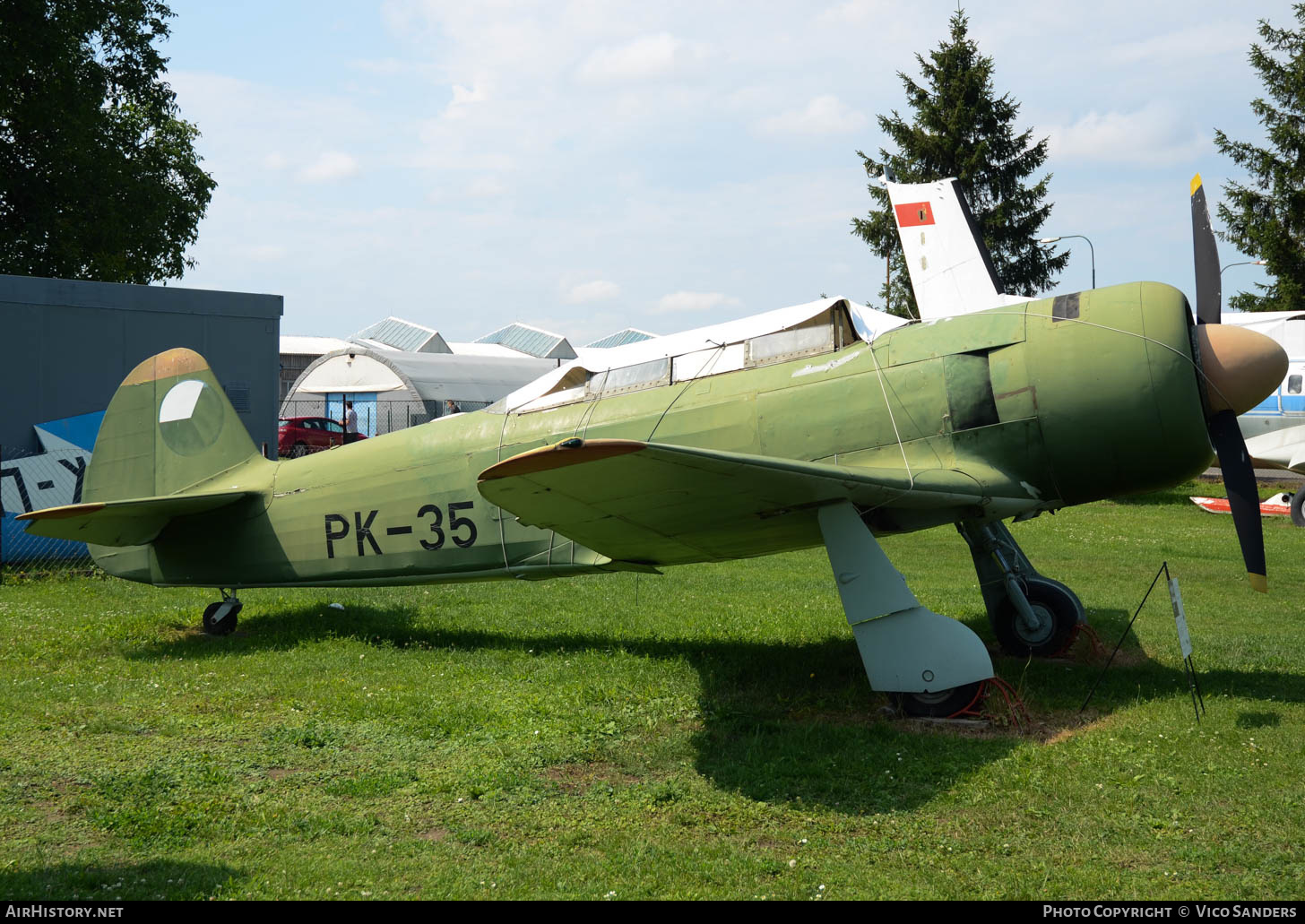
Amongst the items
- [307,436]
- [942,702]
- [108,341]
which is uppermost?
[108,341]

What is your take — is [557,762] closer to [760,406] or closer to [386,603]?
[760,406]

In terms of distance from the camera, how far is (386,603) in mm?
10148

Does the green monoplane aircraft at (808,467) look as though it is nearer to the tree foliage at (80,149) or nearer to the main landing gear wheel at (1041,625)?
the main landing gear wheel at (1041,625)

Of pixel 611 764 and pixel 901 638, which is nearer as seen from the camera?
pixel 611 764

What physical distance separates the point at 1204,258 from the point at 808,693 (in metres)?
4.09

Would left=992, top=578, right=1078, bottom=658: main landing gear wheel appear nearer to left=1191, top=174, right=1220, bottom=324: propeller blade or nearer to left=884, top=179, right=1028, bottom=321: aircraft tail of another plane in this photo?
left=1191, top=174, right=1220, bottom=324: propeller blade

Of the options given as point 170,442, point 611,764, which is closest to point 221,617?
point 170,442

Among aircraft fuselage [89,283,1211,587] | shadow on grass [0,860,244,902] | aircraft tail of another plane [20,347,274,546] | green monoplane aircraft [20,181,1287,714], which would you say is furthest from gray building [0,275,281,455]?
shadow on grass [0,860,244,902]

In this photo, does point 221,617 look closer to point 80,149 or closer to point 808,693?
point 808,693

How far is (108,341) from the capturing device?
1391 centimetres

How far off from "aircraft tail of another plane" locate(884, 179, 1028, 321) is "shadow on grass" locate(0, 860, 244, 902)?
12994 mm

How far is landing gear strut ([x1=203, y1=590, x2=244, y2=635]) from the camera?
8.71 meters

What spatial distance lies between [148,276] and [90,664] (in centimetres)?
2454
